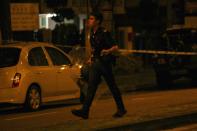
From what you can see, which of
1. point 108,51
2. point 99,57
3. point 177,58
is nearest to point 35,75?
point 99,57

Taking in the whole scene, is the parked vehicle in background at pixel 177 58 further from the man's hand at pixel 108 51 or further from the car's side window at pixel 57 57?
the man's hand at pixel 108 51

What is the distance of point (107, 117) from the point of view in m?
12.3

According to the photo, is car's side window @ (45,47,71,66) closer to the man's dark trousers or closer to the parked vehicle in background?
the man's dark trousers

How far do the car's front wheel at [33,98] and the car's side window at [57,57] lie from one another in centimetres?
105

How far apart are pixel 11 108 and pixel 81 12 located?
47.3ft

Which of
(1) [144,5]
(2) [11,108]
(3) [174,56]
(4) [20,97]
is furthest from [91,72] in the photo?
(1) [144,5]

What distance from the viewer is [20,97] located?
15297 mm

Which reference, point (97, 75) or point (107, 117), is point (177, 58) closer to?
point (107, 117)

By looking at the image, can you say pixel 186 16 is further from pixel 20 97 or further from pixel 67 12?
pixel 20 97

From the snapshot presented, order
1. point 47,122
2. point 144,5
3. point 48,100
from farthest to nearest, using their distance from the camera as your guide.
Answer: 1. point 144,5
2. point 48,100
3. point 47,122

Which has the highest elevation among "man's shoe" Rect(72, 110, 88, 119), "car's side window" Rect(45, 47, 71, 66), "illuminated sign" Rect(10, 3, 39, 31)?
"illuminated sign" Rect(10, 3, 39, 31)

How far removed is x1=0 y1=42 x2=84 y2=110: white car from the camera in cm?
1528

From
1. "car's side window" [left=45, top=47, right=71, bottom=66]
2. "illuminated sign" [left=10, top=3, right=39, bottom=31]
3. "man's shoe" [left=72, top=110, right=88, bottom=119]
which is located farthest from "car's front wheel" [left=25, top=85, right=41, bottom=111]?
"illuminated sign" [left=10, top=3, right=39, bottom=31]

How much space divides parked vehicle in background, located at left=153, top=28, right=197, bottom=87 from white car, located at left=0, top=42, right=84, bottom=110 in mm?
4877
